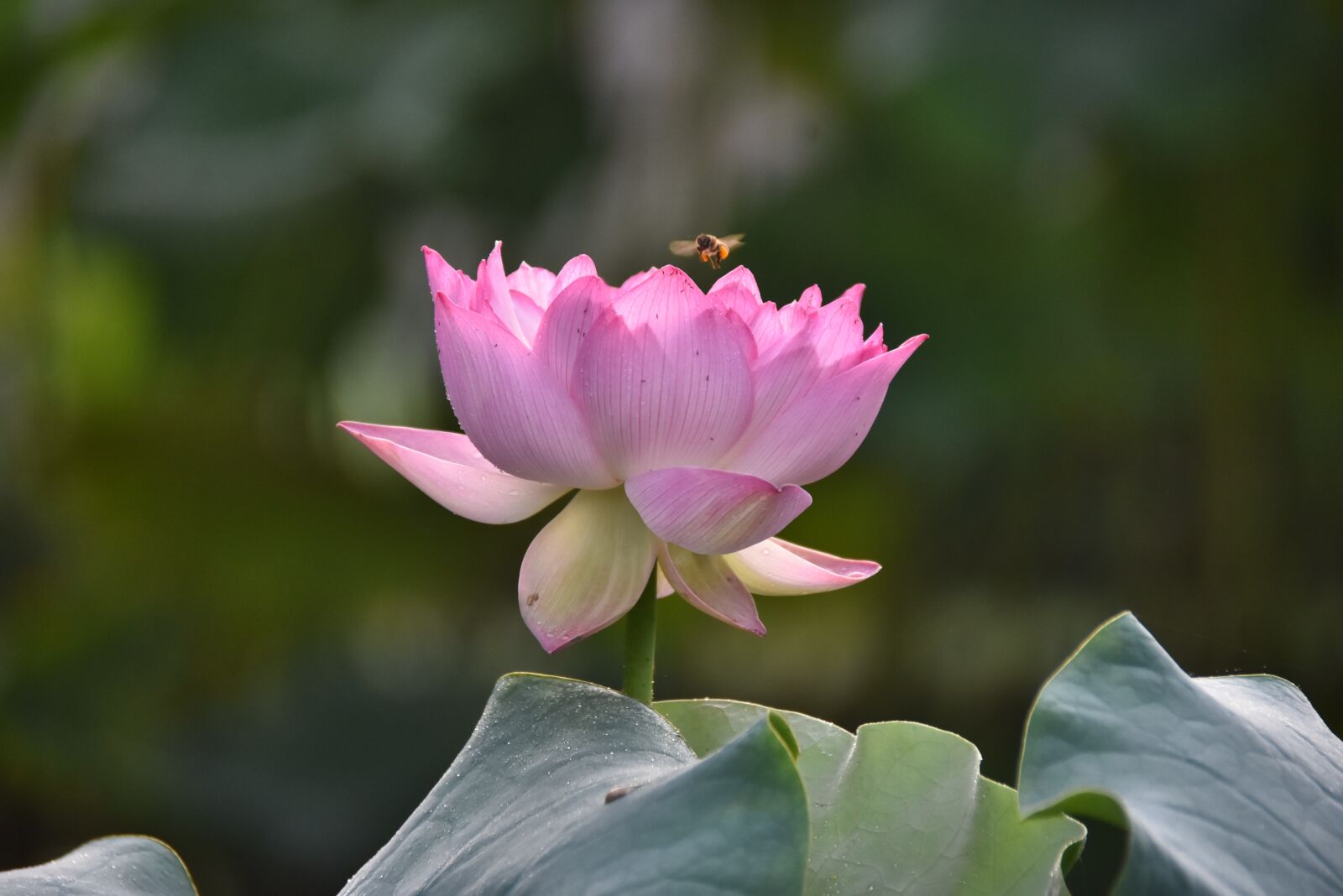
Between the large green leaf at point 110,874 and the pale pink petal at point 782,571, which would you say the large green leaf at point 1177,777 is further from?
the large green leaf at point 110,874

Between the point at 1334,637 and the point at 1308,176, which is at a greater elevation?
the point at 1308,176

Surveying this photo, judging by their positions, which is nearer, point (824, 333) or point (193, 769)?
point (824, 333)

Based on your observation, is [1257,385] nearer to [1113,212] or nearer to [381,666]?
[1113,212]

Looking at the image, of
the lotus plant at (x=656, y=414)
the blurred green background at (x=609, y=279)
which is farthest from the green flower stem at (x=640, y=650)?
the blurred green background at (x=609, y=279)

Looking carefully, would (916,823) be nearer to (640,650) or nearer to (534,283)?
(640,650)

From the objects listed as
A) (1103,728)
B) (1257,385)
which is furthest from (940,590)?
(1103,728)

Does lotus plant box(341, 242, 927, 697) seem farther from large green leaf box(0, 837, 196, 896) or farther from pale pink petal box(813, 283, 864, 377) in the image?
large green leaf box(0, 837, 196, 896)

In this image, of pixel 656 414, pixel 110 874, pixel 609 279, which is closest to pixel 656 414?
pixel 656 414
